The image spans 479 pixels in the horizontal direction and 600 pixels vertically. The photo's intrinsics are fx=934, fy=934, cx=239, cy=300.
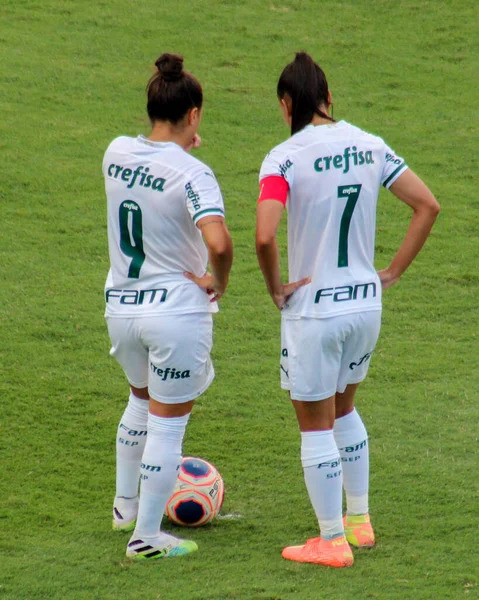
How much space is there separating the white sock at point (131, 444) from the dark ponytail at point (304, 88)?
1.20 metres

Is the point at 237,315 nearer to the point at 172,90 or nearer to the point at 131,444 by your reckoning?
the point at 131,444

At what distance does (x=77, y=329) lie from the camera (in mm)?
5602

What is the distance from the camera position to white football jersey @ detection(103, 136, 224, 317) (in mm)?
3070

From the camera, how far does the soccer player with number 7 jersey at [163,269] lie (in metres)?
3.08

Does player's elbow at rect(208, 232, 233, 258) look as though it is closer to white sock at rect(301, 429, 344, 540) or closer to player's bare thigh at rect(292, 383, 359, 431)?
player's bare thigh at rect(292, 383, 359, 431)

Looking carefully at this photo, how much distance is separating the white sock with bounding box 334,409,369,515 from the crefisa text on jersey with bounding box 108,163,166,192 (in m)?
1.09

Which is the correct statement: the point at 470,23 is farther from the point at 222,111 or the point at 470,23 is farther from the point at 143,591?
the point at 143,591

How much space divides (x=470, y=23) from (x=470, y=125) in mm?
2275

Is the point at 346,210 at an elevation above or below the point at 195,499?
above

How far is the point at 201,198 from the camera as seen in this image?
9.93 feet

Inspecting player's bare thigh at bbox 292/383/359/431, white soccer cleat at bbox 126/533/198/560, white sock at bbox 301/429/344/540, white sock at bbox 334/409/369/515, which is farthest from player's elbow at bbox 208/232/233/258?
white soccer cleat at bbox 126/533/198/560

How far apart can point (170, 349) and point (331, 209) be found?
0.72m

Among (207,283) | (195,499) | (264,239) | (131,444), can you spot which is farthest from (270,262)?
(195,499)

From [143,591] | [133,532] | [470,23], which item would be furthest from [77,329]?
[470,23]
